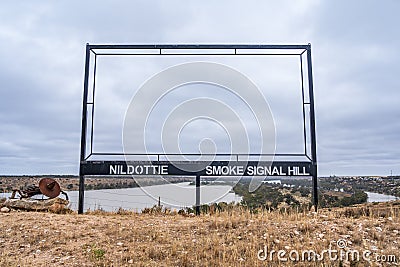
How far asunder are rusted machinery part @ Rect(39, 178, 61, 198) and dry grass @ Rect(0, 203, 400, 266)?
2177mm

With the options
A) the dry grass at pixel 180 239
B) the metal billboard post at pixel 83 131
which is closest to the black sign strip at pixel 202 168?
the metal billboard post at pixel 83 131

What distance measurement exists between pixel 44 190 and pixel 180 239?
5949 millimetres

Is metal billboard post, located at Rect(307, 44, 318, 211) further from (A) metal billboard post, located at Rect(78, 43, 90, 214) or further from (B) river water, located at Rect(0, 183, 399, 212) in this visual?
(A) metal billboard post, located at Rect(78, 43, 90, 214)

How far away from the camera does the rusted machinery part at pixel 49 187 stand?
11703 mm

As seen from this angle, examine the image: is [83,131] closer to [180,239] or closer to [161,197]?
[161,197]

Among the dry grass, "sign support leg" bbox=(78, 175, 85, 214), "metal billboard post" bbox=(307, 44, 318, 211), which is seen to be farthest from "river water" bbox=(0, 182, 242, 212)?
"metal billboard post" bbox=(307, 44, 318, 211)

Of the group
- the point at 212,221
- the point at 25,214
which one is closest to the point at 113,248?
the point at 212,221

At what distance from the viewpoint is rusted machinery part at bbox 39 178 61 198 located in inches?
461

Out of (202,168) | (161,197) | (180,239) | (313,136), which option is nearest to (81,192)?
(161,197)

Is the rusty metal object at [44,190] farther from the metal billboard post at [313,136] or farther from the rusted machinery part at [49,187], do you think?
the metal billboard post at [313,136]

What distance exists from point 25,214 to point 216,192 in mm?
5819

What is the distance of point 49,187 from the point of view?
11.8 metres

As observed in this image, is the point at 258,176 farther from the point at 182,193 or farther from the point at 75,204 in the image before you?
the point at 75,204

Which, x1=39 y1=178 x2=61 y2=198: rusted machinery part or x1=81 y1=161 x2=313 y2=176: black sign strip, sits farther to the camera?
x1=39 y1=178 x2=61 y2=198: rusted machinery part
